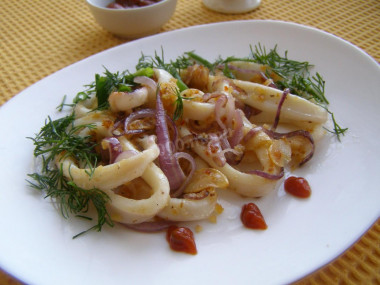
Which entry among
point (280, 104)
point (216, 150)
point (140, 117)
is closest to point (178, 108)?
point (140, 117)

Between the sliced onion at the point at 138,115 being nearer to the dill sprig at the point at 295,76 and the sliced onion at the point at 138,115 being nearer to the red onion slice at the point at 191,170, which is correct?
the red onion slice at the point at 191,170

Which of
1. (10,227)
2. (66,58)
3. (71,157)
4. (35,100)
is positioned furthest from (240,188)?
(66,58)

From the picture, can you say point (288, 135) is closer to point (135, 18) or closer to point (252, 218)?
point (252, 218)

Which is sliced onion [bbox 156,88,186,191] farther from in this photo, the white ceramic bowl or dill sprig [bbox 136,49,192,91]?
the white ceramic bowl

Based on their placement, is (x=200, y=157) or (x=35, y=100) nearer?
(x=200, y=157)

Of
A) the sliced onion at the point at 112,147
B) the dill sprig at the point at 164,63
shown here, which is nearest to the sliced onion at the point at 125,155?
the sliced onion at the point at 112,147

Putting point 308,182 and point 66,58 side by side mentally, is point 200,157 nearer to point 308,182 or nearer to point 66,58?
point 308,182

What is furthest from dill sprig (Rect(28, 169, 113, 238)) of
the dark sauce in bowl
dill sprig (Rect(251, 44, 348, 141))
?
the dark sauce in bowl
